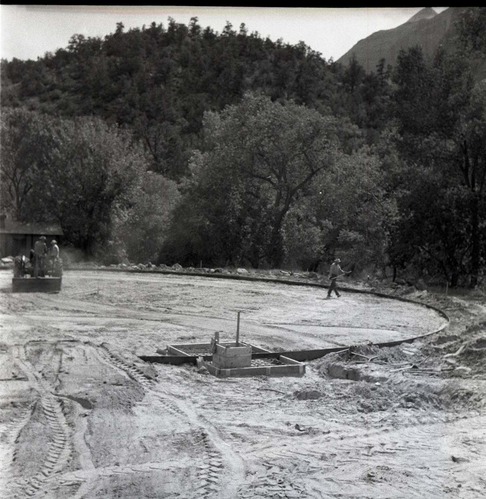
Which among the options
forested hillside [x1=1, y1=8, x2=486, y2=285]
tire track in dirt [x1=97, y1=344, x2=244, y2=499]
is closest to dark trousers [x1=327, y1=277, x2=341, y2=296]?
forested hillside [x1=1, y1=8, x2=486, y2=285]

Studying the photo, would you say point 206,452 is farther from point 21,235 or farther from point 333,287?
point 333,287

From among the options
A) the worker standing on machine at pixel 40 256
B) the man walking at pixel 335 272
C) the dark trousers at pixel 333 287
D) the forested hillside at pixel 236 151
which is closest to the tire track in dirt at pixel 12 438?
the forested hillside at pixel 236 151

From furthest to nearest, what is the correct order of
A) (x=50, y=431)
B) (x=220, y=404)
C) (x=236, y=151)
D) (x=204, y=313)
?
(x=204, y=313) < (x=236, y=151) < (x=220, y=404) < (x=50, y=431)

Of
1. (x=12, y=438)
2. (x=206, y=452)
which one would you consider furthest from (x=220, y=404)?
(x=12, y=438)

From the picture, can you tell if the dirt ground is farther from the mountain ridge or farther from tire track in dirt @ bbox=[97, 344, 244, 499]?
the mountain ridge

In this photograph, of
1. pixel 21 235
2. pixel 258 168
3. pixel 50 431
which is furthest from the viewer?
pixel 258 168

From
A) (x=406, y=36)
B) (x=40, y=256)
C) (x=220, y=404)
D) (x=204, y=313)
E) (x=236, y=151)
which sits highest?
(x=406, y=36)

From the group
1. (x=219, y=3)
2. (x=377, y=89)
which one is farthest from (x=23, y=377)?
(x=377, y=89)
